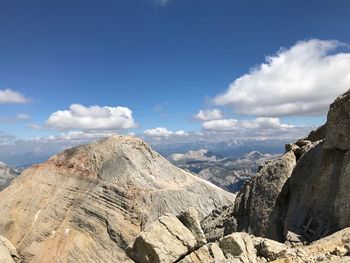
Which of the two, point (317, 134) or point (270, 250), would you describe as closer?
point (270, 250)

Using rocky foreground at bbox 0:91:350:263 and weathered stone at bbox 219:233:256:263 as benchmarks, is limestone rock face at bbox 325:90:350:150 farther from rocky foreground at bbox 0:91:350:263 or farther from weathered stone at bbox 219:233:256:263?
weathered stone at bbox 219:233:256:263

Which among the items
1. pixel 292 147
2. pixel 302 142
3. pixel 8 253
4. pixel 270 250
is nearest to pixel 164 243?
pixel 270 250

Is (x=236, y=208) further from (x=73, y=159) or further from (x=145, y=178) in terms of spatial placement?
(x=73, y=159)

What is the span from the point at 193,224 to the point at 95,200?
226 ft

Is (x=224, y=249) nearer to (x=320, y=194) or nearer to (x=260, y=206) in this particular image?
(x=320, y=194)

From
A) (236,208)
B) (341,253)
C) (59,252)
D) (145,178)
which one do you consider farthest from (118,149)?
(341,253)

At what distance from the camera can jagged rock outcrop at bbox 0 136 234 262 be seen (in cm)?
8588

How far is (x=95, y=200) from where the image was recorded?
93.4 metres

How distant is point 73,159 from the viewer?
354ft

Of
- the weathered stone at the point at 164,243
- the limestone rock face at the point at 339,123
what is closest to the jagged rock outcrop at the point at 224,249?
the weathered stone at the point at 164,243

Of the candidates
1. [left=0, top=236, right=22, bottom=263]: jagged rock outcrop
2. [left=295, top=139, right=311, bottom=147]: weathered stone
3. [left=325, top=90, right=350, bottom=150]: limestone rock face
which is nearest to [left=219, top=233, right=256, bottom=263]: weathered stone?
[left=325, top=90, right=350, bottom=150]: limestone rock face

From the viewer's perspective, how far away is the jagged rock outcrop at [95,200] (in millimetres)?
85875

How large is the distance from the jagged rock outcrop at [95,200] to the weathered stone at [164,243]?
56.8 meters

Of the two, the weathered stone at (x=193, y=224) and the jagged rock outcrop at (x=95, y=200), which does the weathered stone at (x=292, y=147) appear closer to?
the weathered stone at (x=193, y=224)
